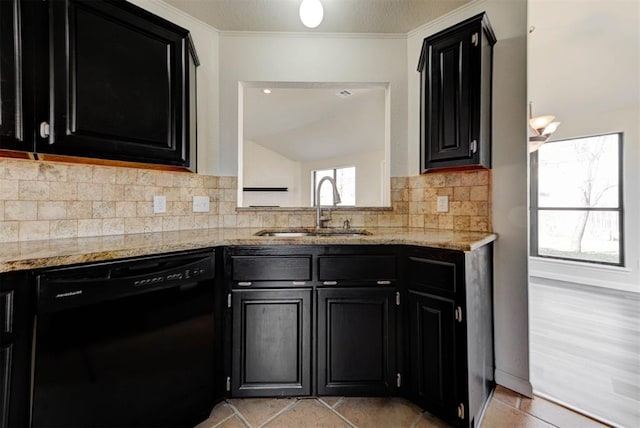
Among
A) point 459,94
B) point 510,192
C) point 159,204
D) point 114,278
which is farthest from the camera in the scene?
point 159,204

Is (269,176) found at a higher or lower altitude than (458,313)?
higher

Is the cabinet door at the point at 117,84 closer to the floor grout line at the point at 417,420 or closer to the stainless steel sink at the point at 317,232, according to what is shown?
the stainless steel sink at the point at 317,232

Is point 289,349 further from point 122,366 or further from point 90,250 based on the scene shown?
point 90,250

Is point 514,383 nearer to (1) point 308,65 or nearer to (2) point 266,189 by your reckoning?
(1) point 308,65

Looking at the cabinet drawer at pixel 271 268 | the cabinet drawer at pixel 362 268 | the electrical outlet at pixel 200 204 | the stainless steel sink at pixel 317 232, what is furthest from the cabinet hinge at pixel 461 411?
the electrical outlet at pixel 200 204

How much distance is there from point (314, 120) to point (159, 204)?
8.05 feet

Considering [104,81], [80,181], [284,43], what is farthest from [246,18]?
[80,181]

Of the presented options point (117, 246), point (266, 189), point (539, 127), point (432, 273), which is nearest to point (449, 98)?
point (432, 273)

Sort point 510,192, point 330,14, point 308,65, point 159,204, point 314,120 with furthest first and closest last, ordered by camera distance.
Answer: point 314,120 < point 308,65 < point 330,14 < point 159,204 < point 510,192

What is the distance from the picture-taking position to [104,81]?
1320 millimetres

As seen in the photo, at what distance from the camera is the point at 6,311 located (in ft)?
2.89

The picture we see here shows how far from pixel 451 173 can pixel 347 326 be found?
1321 mm

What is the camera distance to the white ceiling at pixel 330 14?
1851 millimetres

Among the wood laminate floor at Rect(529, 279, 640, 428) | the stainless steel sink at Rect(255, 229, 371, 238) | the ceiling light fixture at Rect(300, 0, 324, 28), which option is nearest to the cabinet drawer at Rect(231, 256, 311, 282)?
the stainless steel sink at Rect(255, 229, 371, 238)
